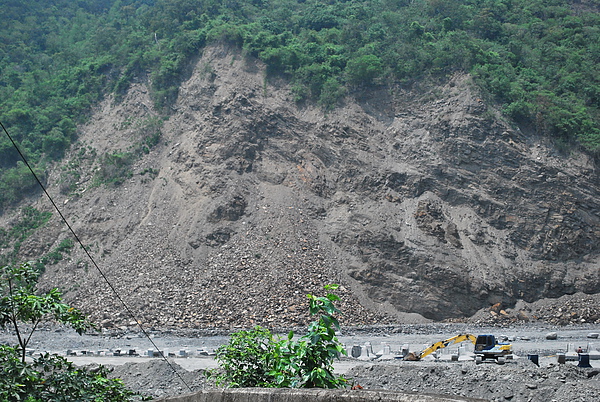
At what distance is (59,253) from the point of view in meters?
32.8

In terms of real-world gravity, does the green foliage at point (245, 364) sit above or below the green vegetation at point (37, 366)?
below

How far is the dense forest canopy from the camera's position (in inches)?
1415

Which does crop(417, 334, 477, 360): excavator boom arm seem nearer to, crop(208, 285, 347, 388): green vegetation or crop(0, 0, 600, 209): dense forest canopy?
crop(208, 285, 347, 388): green vegetation

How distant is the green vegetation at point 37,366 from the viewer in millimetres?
4422

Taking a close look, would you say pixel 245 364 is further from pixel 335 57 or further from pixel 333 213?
pixel 335 57

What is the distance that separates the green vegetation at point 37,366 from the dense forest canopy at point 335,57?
3321 cm

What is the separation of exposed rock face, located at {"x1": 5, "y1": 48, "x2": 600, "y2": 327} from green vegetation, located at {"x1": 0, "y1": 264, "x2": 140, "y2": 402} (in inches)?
821

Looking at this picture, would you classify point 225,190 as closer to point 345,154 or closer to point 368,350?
point 345,154

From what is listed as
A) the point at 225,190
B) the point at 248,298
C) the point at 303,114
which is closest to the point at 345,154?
the point at 303,114

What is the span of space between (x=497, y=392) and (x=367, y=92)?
27780mm

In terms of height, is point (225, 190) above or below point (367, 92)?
below

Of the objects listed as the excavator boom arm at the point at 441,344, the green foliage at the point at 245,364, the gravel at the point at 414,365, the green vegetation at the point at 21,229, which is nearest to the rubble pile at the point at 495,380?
the gravel at the point at 414,365

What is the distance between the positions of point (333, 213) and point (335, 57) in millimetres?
13046

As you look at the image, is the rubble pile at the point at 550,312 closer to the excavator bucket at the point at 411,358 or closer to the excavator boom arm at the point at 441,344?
the excavator boom arm at the point at 441,344
